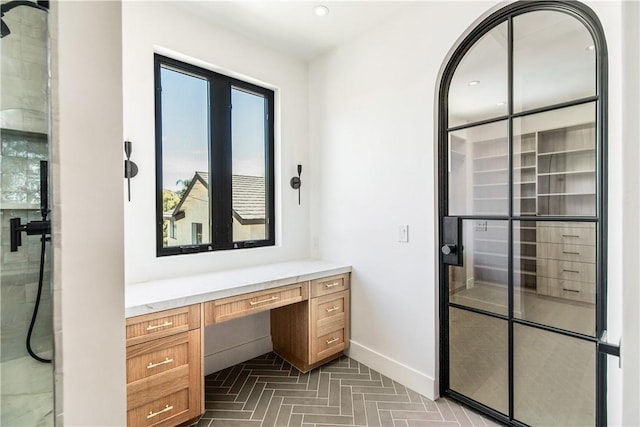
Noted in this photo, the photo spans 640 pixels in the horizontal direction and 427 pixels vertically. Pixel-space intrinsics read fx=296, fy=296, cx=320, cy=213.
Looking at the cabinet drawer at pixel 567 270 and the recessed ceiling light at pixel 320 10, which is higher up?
the recessed ceiling light at pixel 320 10

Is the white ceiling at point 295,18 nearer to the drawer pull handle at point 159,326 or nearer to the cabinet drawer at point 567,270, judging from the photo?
the cabinet drawer at point 567,270

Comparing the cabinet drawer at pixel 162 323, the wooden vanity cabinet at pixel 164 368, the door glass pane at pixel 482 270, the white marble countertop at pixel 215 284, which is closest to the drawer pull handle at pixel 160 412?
the wooden vanity cabinet at pixel 164 368

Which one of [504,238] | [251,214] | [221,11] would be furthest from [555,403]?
[221,11]

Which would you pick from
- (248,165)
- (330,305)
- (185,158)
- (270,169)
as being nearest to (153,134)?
(185,158)

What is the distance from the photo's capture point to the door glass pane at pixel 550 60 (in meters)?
1.60

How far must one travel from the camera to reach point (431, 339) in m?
2.14

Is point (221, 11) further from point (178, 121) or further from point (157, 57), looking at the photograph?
point (178, 121)

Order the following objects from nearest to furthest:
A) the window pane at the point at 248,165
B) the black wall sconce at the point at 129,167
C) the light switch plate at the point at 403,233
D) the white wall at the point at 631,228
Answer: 1. the white wall at the point at 631,228
2. the black wall sconce at the point at 129,167
3. the light switch plate at the point at 403,233
4. the window pane at the point at 248,165

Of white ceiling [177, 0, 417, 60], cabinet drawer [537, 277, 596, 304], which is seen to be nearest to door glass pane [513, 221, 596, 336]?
cabinet drawer [537, 277, 596, 304]

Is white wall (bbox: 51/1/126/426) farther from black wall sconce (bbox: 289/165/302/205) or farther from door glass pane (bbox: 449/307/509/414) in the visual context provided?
black wall sconce (bbox: 289/165/302/205)

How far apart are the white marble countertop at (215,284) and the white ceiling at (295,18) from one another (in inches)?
79.9

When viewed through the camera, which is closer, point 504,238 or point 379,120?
point 504,238

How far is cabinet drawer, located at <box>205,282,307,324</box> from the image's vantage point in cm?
191

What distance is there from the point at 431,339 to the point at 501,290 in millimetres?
600
